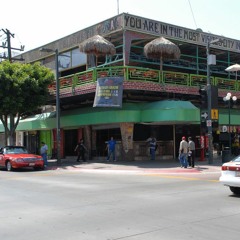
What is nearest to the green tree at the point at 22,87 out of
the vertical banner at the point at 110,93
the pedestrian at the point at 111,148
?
the vertical banner at the point at 110,93

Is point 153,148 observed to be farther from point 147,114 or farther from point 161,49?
point 161,49

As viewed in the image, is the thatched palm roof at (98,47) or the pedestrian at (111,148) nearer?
the thatched palm roof at (98,47)

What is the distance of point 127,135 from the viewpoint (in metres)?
26.0

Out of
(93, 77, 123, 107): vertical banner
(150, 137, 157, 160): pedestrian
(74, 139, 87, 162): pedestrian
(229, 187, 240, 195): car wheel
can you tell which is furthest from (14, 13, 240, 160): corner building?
(229, 187, 240, 195): car wheel

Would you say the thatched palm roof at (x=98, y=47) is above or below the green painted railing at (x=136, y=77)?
above

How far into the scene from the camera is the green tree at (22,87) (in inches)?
1059

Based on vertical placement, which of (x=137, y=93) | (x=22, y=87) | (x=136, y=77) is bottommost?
(x=137, y=93)

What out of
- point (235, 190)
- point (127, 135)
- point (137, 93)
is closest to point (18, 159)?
point (127, 135)

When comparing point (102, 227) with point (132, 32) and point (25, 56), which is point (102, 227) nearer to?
point (132, 32)

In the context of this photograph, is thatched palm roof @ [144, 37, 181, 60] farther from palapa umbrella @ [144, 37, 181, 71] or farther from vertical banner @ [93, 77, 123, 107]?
vertical banner @ [93, 77, 123, 107]

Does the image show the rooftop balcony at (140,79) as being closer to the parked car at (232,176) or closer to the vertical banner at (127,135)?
the vertical banner at (127,135)

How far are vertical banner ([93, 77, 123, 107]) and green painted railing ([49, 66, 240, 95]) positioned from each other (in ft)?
2.25

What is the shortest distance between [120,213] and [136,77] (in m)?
17.1

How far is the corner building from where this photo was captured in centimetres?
2523
